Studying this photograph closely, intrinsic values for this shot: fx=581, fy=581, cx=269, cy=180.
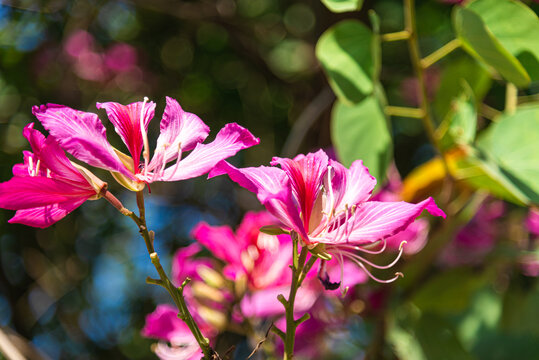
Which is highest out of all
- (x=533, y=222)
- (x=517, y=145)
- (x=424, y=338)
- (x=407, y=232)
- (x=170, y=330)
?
(x=517, y=145)

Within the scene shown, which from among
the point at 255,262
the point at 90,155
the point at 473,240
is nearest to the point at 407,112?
the point at 255,262

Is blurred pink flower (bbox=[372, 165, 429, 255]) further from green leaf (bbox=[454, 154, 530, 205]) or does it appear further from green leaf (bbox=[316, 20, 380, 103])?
green leaf (bbox=[316, 20, 380, 103])

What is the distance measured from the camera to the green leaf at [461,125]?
79 cm

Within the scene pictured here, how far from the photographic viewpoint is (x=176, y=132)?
54 cm

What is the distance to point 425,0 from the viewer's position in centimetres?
151

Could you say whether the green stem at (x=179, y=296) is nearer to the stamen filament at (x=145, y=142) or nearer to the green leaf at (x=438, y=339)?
the stamen filament at (x=145, y=142)

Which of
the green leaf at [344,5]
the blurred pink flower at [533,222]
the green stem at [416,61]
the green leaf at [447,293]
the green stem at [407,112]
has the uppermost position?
the green leaf at [344,5]

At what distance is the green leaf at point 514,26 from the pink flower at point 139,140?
36cm

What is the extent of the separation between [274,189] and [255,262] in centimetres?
34

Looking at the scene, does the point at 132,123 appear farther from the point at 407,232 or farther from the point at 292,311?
the point at 407,232

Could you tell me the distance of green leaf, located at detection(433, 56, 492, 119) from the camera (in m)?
1.03

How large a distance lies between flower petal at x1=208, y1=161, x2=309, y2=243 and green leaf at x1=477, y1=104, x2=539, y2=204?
344 mm

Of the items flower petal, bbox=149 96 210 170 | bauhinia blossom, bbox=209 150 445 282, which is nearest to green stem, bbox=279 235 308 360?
bauhinia blossom, bbox=209 150 445 282

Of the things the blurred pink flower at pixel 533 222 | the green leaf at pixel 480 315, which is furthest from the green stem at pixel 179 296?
the blurred pink flower at pixel 533 222
